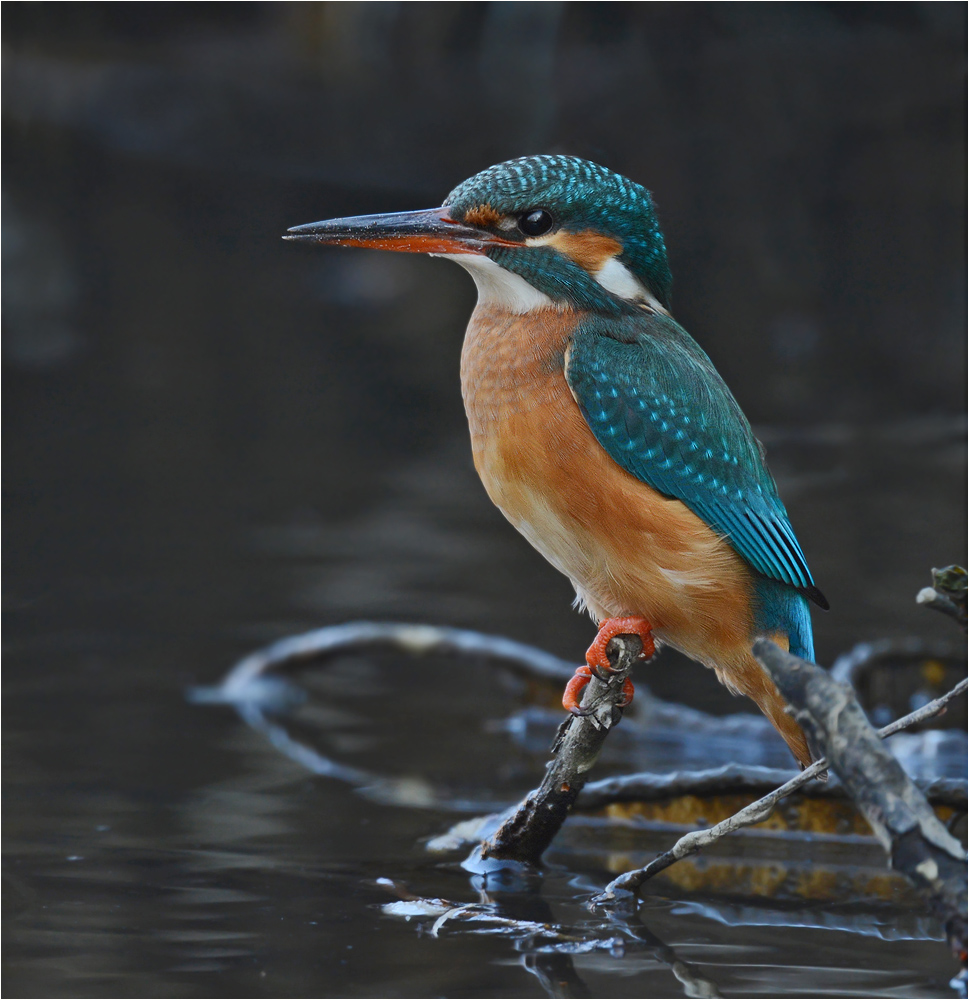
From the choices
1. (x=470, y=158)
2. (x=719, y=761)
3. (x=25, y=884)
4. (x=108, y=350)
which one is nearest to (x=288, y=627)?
(x=719, y=761)

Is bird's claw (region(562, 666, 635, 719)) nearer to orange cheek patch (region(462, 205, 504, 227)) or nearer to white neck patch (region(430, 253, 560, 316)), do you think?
white neck patch (region(430, 253, 560, 316))

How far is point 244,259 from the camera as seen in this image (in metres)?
13.2

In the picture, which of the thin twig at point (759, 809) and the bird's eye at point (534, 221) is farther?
the bird's eye at point (534, 221)

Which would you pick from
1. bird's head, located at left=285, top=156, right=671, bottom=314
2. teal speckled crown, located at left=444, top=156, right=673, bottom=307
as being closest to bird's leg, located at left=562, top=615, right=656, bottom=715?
bird's head, located at left=285, top=156, right=671, bottom=314

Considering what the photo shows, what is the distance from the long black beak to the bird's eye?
48 millimetres

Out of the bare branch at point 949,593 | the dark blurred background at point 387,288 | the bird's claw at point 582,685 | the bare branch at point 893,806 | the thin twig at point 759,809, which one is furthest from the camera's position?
the dark blurred background at point 387,288

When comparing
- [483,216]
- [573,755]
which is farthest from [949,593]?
[483,216]

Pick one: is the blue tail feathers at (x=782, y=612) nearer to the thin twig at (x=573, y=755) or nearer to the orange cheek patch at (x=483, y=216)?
the thin twig at (x=573, y=755)

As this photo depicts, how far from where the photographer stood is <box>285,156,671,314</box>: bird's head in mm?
2924

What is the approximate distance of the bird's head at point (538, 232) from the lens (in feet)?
9.59

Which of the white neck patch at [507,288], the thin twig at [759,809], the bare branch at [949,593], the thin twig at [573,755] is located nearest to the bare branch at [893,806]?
the thin twig at [759,809]

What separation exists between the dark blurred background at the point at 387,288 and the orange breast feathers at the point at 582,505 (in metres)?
2.49

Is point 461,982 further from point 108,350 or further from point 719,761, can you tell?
point 108,350

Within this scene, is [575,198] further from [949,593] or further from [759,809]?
[759,809]
